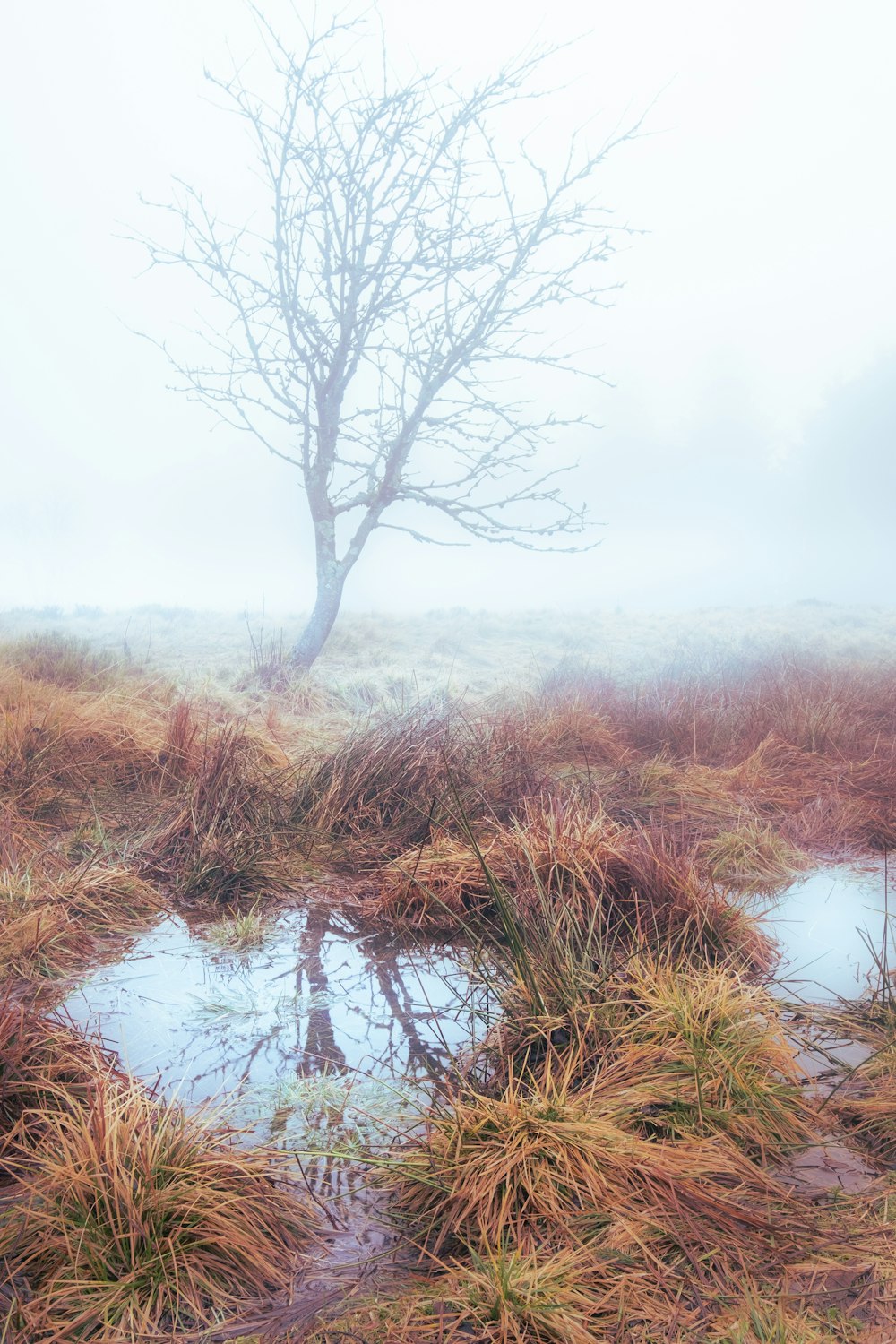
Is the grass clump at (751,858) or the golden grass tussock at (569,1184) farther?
the grass clump at (751,858)

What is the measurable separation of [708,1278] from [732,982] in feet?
3.52

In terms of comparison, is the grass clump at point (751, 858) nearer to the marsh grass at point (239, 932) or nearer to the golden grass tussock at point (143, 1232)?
the marsh grass at point (239, 932)

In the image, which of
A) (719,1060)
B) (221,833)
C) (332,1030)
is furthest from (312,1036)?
(221,833)

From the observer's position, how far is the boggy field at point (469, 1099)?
58.9 inches

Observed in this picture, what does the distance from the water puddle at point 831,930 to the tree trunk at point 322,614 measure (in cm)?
688

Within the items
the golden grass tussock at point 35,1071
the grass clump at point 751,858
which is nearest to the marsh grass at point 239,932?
the golden grass tussock at point 35,1071

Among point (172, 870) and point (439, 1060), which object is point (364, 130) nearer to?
point (172, 870)

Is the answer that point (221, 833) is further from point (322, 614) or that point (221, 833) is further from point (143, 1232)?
point (322, 614)

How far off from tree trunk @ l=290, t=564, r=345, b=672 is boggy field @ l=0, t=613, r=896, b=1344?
5553 mm

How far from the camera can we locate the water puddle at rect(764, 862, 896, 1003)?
2.87 m

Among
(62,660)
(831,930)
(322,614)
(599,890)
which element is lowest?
(831,930)

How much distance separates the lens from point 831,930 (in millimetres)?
3418

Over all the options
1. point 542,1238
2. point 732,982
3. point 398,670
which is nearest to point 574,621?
point 398,670

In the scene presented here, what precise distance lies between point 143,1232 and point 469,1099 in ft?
2.43
